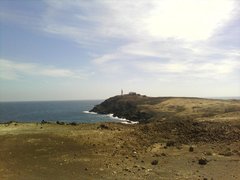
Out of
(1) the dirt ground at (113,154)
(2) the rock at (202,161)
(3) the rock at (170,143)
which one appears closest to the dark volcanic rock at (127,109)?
(1) the dirt ground at (113,154)

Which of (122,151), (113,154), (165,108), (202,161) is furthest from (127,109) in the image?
(202,161)

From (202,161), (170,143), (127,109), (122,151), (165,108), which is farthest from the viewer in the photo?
(127,109)

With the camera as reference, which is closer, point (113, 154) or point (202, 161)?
point (202, 161)

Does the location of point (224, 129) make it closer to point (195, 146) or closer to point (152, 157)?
point (195, 146)

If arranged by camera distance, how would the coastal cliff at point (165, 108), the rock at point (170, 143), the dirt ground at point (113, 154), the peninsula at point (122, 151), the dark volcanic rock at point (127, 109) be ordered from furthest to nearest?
the dark volcanic rock at point (127, 109), the coastal cliff at point (165, 108), the rock at point (170, 143), the peninsula at point (122, 151), the dirt ground at point (113, 154)

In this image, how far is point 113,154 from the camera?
24.4 metres

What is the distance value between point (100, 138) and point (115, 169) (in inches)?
275

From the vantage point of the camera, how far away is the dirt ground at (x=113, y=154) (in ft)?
67.5

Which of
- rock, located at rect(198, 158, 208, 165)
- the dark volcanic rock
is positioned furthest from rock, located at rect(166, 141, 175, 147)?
the dark volcanic rock

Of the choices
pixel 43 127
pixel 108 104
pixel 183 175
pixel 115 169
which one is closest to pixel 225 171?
pixel 183 175

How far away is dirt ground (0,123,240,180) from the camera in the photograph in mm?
20578

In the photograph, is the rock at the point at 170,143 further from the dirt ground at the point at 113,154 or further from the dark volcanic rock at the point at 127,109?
the dark volcanic rock at the point at 127,109

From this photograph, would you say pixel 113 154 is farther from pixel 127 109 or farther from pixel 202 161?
pixel 127 109

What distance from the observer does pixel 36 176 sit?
20.3 meters
